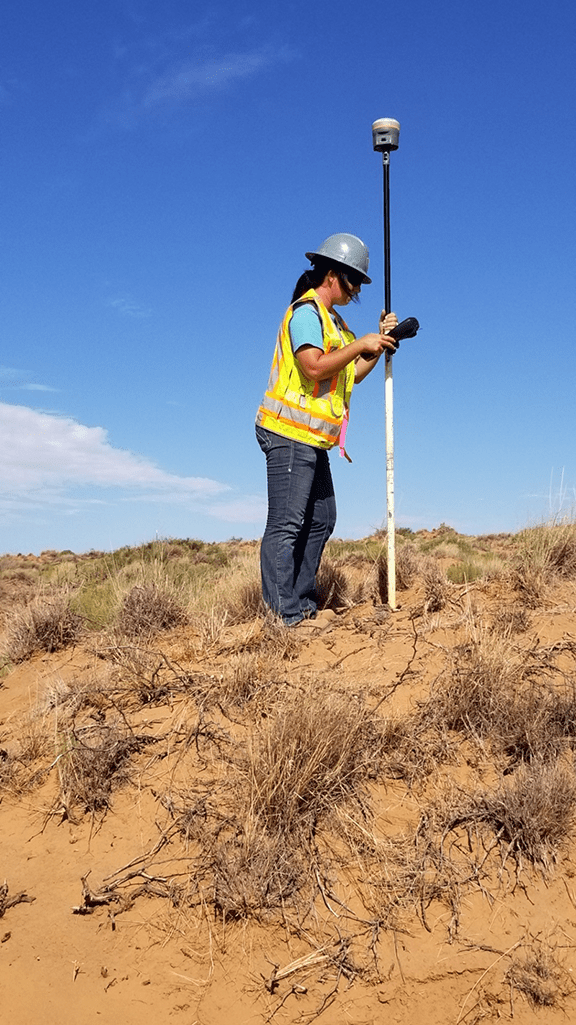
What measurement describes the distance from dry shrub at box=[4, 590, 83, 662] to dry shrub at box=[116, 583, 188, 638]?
0.40 meters

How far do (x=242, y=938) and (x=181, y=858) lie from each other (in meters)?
0.50

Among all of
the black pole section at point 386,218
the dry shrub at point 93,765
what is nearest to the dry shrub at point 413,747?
the dry shrub at point 93,765

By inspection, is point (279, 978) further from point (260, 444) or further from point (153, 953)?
point (260, 444)

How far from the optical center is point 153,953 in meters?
3.21

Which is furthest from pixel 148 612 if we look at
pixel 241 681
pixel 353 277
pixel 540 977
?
pixel 540 977

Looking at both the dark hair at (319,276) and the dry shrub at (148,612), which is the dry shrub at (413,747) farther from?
the dark hair at (319,276)

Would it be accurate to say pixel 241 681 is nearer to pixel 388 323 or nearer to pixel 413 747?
pixel 413 747

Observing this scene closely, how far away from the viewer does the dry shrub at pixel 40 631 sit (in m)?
6.33

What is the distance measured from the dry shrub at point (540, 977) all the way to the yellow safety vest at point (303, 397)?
3.39m

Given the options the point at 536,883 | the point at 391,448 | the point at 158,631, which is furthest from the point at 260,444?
the point at 536,883

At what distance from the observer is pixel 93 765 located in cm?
409

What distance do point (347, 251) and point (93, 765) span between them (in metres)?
3.71

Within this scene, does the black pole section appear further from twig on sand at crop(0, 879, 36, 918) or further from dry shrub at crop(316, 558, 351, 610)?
twig on sand at crop(0, 879, 36, 918)

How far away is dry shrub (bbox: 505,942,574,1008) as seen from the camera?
3.03 m
